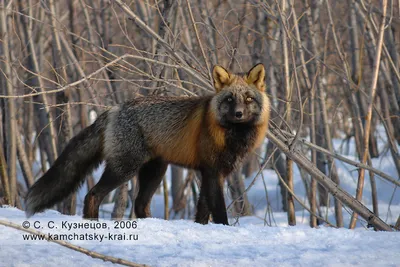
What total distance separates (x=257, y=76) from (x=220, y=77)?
A: 0.46 m

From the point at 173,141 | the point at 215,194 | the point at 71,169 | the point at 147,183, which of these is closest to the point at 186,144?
the point at 173,141

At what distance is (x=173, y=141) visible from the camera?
7.05 metres

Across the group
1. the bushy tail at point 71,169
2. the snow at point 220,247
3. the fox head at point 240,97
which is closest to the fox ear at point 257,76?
the fox head at point 240,97

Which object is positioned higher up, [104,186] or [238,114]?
[238,114]

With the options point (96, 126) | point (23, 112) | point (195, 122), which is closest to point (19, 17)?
point (23, 112)

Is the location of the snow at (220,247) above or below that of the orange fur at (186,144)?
below

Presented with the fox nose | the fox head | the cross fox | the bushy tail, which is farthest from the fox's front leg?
the bushy tail

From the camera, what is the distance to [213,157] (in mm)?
6668

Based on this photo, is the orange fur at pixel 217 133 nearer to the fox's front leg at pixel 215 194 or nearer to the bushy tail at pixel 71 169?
the fox's front leg at pixel 215 194

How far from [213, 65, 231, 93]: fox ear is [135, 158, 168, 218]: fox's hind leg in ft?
4.58

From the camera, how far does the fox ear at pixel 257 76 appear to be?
22.0ft

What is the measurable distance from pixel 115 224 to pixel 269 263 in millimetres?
1787

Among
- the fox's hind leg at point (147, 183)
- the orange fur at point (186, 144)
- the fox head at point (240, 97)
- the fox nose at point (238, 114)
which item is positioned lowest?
the fox's hind leg at point (147, 183)

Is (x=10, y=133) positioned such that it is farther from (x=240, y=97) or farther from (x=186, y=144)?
(x=240, y=97)
